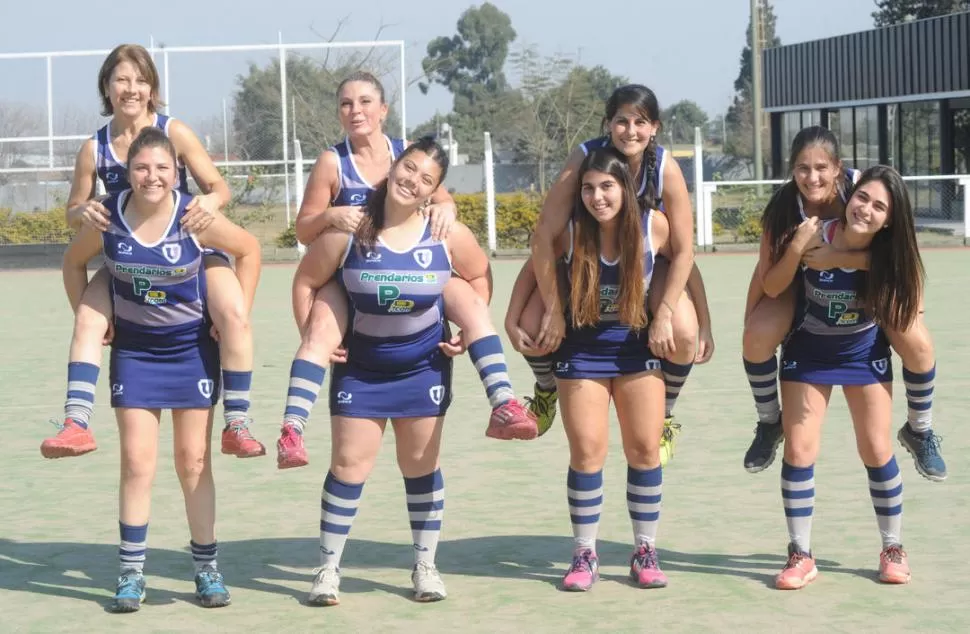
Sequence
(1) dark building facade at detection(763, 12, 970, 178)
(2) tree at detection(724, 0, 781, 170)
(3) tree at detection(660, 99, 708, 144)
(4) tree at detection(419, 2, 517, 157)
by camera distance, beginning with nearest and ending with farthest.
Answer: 1. (1) dark building facade at detection(763, 12, 970, 178)
2. (2) tree at detection(724, 0, 781, 170)
3. (3) tree at detection(660, 99, 708, 144)
4. (4) tree at detection(419, 2, 517, 157)

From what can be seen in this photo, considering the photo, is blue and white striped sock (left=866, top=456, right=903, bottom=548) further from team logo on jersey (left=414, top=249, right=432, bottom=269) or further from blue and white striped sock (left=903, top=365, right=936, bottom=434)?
team logo on jersey (left=414, top=249, right=432, bottom=269)

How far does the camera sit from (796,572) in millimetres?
5871

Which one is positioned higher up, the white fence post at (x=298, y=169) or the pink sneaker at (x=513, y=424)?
the white fence post at (x=298, y=169)

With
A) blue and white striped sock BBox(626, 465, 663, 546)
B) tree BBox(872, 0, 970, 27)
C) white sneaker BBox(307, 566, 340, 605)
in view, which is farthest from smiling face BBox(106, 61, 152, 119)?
tree BBox(872, 0, 970, 27)

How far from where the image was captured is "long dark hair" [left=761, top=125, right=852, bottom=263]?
581cm

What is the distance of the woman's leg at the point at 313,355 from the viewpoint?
5.52 m

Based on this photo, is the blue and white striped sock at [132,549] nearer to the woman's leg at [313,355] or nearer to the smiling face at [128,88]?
the woman's leg at [313,355]

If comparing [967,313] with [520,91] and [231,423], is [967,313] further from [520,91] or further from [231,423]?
[520,91]

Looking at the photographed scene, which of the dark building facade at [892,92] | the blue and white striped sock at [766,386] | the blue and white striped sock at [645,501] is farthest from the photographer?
the dark building facade at [892,92]

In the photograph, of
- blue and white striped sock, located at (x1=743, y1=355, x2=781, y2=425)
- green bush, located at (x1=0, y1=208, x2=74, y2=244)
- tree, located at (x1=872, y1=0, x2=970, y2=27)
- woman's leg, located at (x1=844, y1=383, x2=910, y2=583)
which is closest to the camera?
woman's leg, located at (x1=844, y1=383, x2=910, y2=583)

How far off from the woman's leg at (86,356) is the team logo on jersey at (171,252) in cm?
34

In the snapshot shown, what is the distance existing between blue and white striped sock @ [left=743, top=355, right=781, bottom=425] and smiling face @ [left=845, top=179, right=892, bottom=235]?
0.70 meters

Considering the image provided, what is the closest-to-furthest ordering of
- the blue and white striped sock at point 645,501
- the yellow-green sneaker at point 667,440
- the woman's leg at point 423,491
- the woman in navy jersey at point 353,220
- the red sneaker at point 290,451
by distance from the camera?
the red sneaker at point 290,451, the woman in navy jersey at point 353,220, the woman's leg at point 423,491, the blue and white striped sock at point 645,501, the yellow-green sneaker at point 667,440

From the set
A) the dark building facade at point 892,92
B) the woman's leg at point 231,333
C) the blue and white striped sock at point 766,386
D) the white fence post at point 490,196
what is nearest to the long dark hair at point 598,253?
the blue and white striped sock at point 766,386
